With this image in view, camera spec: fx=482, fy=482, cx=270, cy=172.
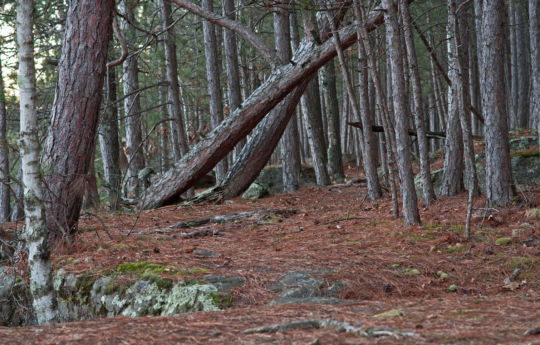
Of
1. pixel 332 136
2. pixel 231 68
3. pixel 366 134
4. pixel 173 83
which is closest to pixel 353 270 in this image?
pixel 366 134

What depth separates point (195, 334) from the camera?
8.58 feet

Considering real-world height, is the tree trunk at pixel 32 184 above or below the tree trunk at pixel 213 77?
below

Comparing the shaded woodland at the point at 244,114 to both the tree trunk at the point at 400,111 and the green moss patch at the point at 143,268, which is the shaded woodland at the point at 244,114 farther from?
the green moss patch at the point at 143,268

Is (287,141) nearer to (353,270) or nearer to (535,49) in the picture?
(535,49)

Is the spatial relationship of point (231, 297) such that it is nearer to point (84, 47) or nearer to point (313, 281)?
point (313, 281)

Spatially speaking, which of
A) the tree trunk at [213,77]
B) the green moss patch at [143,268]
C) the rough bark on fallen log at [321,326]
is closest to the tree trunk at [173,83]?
the tree trunk at [213,77]

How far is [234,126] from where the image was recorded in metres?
9.47

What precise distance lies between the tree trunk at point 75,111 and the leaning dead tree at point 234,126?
3596 mm

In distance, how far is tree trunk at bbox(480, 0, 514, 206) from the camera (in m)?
6.47

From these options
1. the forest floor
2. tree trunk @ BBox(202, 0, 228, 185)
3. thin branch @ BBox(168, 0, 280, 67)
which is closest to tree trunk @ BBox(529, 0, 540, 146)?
the forest floor

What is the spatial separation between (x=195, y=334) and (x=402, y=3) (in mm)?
6014

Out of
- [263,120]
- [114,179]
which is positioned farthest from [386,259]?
[114,179]

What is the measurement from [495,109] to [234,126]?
4.76m

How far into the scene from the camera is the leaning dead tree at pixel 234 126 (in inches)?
362
